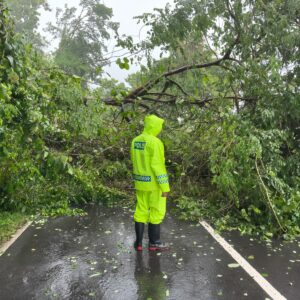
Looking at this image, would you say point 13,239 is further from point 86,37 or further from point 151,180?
point 86,37

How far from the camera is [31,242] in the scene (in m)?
5.78

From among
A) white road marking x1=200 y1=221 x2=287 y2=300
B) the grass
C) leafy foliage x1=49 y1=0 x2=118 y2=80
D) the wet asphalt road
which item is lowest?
white road marking x1=200 y1=221 x2=287 y2=300

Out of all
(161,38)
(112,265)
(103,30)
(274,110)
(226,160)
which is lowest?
(112,265)

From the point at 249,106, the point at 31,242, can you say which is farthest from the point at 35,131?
the point at 249,106

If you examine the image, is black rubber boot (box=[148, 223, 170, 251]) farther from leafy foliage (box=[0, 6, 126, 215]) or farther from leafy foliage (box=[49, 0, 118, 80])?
leafy foliage (box=[49, 0, 118, 80])

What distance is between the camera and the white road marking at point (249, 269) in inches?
159

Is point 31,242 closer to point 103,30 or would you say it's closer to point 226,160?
point 226,160

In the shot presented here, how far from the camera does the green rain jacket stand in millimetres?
5195

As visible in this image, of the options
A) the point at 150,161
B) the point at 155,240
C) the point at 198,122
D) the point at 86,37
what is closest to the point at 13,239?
the point at 155,240

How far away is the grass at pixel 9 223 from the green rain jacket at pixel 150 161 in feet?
8.03

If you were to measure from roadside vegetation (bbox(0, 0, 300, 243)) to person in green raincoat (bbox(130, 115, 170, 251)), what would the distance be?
110 centimetres

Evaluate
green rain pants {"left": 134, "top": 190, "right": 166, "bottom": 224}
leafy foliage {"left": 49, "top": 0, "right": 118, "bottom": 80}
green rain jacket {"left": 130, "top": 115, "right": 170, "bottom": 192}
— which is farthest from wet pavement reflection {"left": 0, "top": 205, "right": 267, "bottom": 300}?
leafy foliage {"left": 49, "top": 0, "right": 118, "bottom": 80}

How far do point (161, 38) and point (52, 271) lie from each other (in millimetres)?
6225

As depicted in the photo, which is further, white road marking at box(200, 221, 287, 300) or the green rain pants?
the green rain pants
